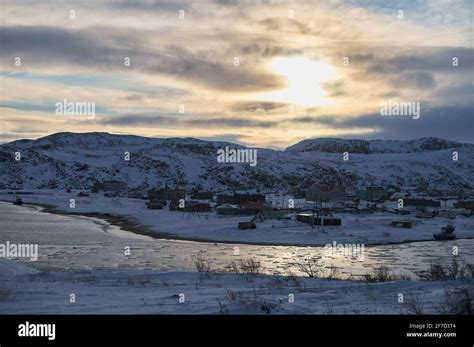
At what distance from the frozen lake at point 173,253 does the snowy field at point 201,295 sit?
A: 7.82 m

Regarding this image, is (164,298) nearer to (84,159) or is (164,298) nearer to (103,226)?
(103,226)

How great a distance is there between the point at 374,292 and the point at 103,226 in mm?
43124

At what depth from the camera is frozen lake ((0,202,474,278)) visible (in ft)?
92.4

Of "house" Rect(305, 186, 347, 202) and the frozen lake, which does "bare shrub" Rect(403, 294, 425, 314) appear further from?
"house" Rect(305, 186, 347, 202)

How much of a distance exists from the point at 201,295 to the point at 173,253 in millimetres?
20528

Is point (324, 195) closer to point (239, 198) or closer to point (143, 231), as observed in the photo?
point (239, 198)

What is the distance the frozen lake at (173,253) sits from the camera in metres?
28.2

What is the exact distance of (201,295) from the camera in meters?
14.2

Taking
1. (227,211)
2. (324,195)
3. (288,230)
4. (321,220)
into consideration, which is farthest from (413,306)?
(324,195)

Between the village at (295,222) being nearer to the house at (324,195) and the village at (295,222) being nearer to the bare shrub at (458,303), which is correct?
the house at (324,195)

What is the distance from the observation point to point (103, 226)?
2132 inches

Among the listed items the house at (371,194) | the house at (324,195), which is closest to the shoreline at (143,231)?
the house at (324,195)

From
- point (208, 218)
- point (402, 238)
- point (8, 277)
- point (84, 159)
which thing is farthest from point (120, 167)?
point (8, 277)

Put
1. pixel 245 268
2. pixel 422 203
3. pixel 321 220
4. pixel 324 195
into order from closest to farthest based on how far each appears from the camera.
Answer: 1. pixel 245 268
2. pixel 321 220
3. pixel 324 195
4. pixel 422 203
